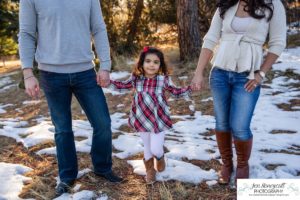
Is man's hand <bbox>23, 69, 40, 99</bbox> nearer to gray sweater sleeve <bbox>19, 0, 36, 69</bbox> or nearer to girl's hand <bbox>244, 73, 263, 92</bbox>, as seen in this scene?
gray sweater sleeve <bbox>19, 0, 36, 69</bbox>

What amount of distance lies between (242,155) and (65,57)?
1714 millimetres

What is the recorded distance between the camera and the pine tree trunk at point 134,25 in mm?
11422

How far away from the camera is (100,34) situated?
3.56m

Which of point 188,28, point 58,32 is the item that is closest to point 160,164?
point 58,32

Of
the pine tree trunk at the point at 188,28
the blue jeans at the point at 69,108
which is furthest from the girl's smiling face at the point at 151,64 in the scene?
the pine tree trunk at the point at 188,28

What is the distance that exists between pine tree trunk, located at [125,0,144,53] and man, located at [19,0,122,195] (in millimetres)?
7958

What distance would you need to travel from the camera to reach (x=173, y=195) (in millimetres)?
3592

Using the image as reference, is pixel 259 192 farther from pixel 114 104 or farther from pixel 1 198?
pixel 114 104

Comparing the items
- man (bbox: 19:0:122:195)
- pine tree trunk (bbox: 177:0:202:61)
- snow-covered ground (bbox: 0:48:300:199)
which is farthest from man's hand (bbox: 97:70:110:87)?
pine tree trunk (bbox: 177:0:202:61)

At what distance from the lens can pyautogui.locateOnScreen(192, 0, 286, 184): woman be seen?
321cm

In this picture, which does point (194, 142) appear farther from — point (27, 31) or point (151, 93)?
point (27, 31)

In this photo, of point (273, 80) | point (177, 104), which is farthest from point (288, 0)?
point (177, 104)

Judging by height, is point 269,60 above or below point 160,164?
above

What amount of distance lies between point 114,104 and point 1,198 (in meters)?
3.54
